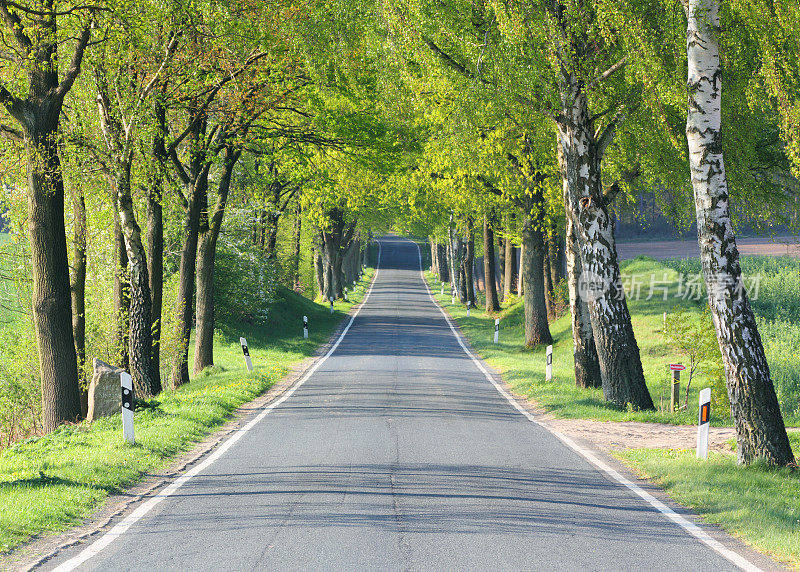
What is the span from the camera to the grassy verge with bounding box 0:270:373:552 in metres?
7.50

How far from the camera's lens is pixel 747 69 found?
13336 mm

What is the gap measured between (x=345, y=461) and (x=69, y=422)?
249 inches

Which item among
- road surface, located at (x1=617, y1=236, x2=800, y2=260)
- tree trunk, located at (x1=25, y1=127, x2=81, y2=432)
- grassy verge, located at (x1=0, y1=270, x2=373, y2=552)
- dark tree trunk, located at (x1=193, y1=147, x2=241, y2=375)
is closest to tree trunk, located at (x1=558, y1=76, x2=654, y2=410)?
grassy verge, located at (x1=0, y1=270, x2=373, y2=552)

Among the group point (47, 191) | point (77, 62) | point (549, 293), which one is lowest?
point (549, 293)

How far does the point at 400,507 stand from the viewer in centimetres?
763

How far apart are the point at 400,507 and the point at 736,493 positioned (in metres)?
3.62

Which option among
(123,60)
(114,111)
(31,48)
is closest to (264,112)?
(114,111)

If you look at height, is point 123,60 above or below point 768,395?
above

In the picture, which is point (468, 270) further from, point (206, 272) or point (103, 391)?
point (103, 391)

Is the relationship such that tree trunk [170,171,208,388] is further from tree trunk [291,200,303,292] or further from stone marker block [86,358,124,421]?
tree trunk [291,200,303,292]

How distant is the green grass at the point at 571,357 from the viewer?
15227 mm

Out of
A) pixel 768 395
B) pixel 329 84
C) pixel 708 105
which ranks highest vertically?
pixel 329 84

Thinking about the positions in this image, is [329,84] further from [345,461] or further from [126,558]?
[126,558]

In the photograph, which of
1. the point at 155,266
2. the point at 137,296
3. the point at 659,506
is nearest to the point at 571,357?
the point at 155,266
